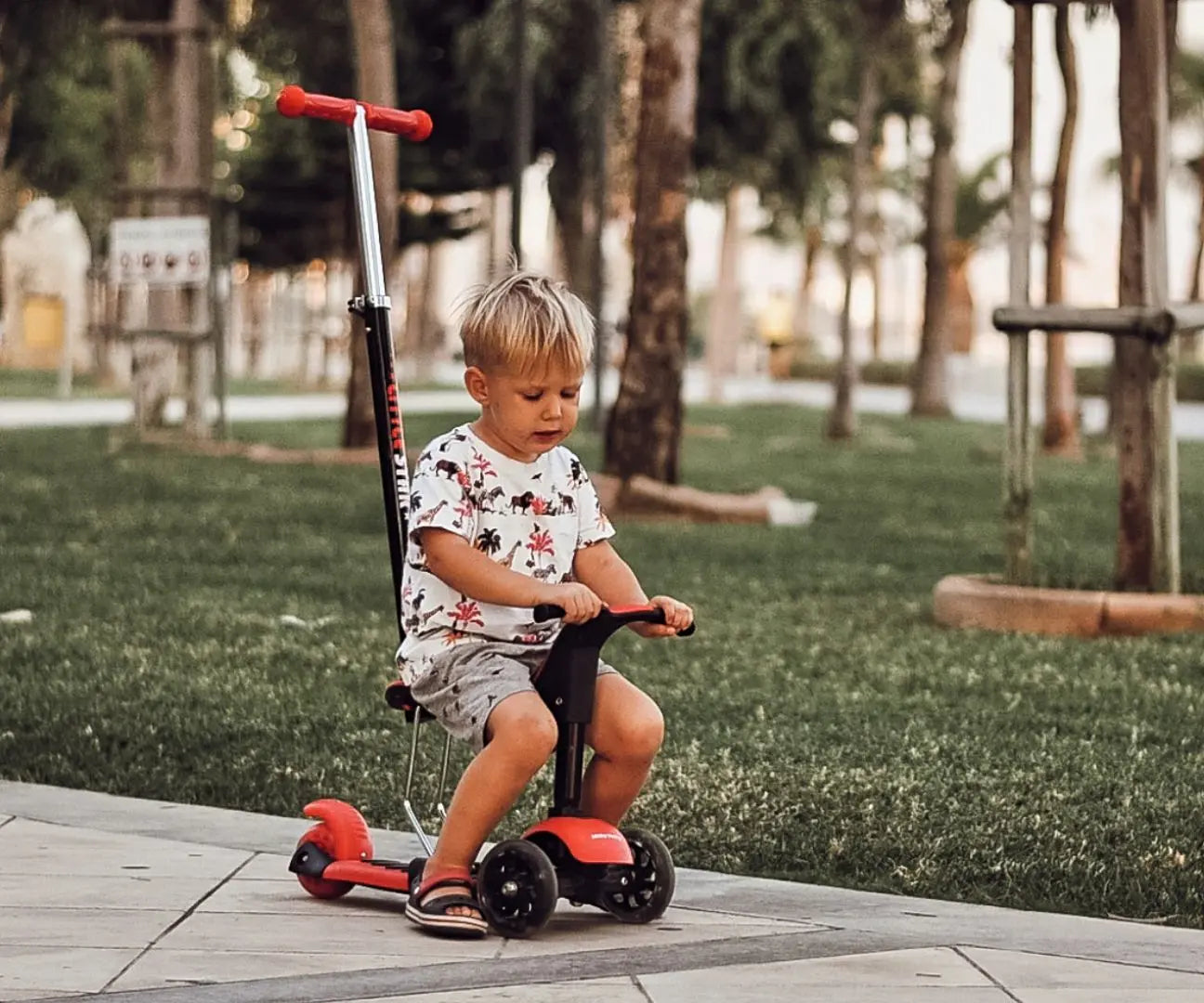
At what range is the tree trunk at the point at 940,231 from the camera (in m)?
31.4

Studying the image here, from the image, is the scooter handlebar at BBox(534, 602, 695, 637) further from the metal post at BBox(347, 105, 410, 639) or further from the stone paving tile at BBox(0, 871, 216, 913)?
the stone paving tile at BBox(0, 871, 216, 913)

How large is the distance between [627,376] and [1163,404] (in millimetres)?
6680

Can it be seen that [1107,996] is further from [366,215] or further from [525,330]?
[366,215]

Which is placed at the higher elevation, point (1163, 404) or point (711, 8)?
point (711, 8)

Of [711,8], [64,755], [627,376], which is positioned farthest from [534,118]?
[64,755]

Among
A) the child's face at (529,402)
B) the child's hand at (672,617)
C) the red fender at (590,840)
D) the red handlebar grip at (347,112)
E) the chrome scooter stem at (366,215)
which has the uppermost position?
the red handlebar grip at (347,112)

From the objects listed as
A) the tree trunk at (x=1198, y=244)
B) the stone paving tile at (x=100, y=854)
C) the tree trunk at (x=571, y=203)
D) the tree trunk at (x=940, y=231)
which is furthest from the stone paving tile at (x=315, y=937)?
the tree trunk at (x=1198, y=244)

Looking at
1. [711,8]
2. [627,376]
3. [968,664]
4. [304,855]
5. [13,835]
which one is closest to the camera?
[304,855]

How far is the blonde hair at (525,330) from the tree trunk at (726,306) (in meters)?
37.3

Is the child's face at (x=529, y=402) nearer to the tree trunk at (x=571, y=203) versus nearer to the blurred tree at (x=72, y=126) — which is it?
the blurred tree at (x=72, y=126)

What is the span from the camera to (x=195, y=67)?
21516 mm

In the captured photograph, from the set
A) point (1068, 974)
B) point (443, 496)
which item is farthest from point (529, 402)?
point (1068, 974)

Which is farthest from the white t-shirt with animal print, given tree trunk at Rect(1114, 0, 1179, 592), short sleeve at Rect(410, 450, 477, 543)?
tree trunk at Rect(1114, 0, 1179, 592)

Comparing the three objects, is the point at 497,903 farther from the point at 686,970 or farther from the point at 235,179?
the point at 235,179
